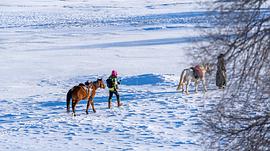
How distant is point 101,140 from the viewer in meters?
15.3

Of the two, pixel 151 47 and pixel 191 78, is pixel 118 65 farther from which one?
pixel 191 78

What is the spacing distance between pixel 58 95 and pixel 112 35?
3025cm

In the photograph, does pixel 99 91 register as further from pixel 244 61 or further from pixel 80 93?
pixel 244 61

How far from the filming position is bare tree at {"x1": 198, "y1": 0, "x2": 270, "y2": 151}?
6254 mm

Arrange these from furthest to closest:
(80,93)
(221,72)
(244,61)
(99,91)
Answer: (99,91) → (80,93) → (221,72) → (244,61)

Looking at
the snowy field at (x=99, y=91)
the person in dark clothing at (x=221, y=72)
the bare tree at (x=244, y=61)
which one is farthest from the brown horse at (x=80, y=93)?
the bare tree at (x=244, y=61)

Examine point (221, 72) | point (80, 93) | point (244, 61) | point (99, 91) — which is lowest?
point (99, 91)

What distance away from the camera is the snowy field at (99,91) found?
15320 mm

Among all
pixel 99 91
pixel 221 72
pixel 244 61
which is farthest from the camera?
pixel 99 91

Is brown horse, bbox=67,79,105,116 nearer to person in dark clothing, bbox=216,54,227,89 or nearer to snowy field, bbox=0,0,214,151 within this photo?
snowy field, bbox=0,0,214,151

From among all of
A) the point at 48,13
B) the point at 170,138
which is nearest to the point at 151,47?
the point at 170,138

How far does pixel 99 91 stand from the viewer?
23.4 metres

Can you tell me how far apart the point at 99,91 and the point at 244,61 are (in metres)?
17.2

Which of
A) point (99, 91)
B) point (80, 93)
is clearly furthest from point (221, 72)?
point (99, 91)
